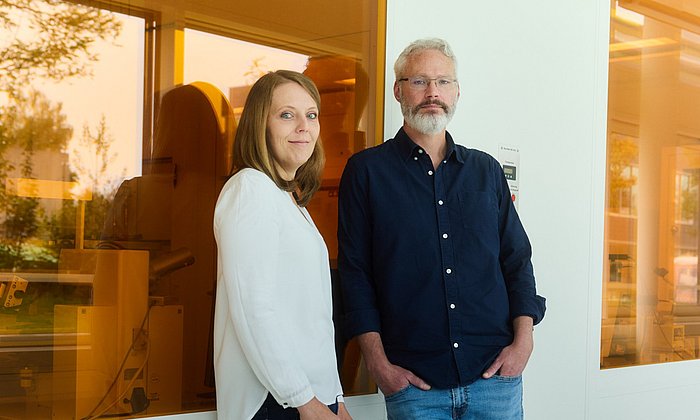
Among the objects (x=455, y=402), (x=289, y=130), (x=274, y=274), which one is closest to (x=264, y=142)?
(x=289, y=130)

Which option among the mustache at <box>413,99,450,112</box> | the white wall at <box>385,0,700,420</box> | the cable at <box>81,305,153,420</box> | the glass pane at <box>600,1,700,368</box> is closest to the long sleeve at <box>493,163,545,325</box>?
the mustache at <box>413,99,450,112</box>

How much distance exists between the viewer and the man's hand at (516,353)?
288cm

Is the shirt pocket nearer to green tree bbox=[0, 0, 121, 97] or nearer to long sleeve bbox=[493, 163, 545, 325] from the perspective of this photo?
long sleeve bbox=[493, 163, 545, 325]

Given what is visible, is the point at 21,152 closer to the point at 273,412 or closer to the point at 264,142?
the point at 264,142

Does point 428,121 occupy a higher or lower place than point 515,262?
higher

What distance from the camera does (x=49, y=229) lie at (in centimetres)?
253

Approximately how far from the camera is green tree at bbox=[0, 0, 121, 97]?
8.07ft

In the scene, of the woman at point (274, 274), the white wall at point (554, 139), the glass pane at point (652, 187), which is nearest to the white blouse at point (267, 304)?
the woman at point (274, 274)

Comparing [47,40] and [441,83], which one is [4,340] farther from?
[441,83]

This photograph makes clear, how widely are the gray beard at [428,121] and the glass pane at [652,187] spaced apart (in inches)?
69.6

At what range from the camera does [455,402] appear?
283 centimetres

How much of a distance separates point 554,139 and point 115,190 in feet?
6.91

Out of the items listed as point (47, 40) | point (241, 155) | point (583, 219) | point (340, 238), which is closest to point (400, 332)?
point (340, 238)

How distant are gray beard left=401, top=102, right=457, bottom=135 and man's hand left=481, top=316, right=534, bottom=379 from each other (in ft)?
2.02
